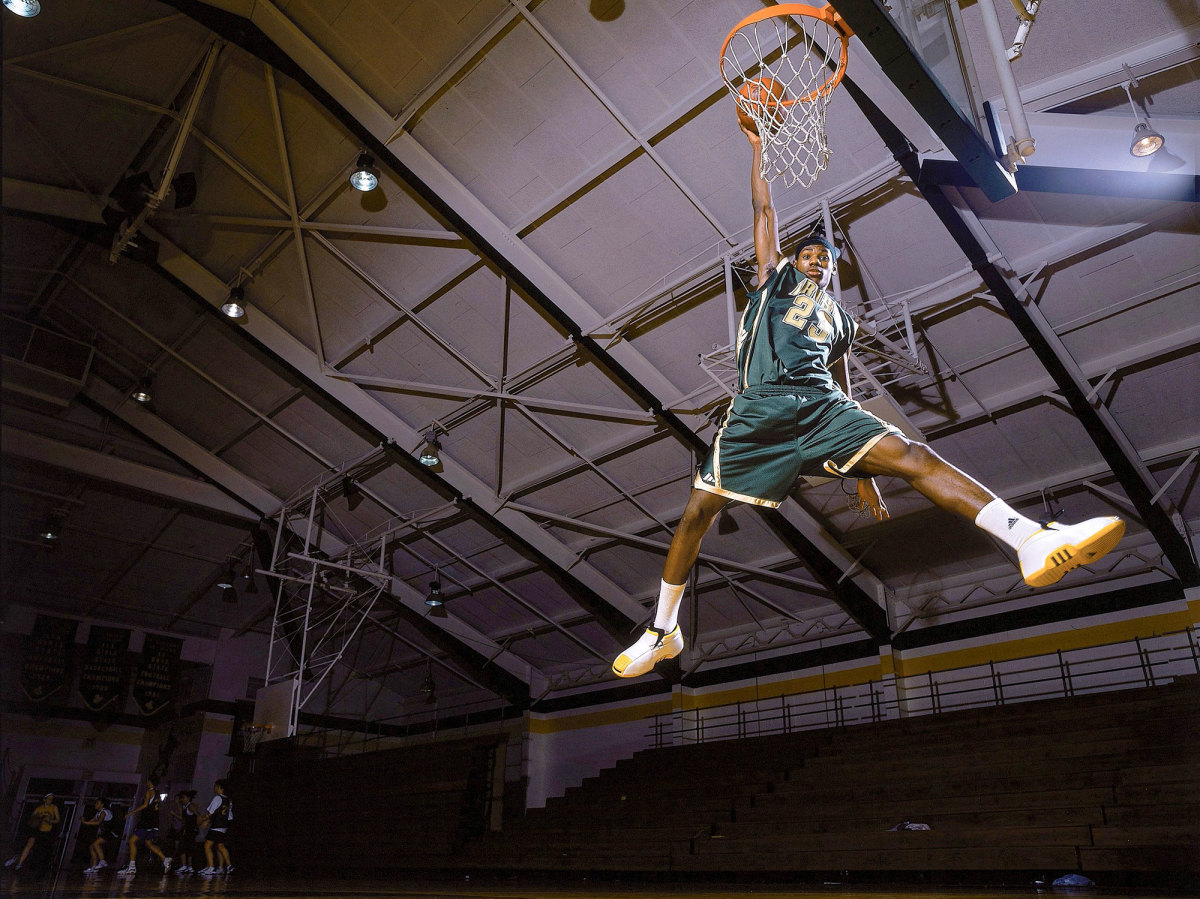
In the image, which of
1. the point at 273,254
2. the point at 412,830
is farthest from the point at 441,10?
the point at 412,830

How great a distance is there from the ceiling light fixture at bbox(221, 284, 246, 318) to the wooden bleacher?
9057 millimetres

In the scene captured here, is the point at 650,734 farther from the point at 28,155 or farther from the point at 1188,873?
the point at 28,155

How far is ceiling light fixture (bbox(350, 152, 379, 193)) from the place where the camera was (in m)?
10.2

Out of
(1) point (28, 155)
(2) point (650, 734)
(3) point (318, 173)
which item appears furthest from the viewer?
(2) point (650, 734)

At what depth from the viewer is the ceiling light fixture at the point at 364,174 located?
1021 cm

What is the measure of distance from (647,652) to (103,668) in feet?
67.8

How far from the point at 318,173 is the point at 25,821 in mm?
10443

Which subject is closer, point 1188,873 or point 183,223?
point 1188,873

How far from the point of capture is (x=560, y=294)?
1123 cm

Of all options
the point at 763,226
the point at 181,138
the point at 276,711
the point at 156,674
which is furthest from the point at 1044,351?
A: the point at 156,674

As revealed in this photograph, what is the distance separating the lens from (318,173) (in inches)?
450

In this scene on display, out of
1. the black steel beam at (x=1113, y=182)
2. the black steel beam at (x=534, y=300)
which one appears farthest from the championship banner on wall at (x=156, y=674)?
the black steel beam at (x=1113, y=182)

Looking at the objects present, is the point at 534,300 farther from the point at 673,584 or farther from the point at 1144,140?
the point at 673,584

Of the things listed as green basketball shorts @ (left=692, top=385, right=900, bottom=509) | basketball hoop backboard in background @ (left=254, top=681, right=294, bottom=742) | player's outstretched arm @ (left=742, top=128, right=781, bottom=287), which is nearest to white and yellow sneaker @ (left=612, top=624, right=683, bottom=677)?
green basketball shorts @ (left=692, top=385, right=900, bottom=509)
